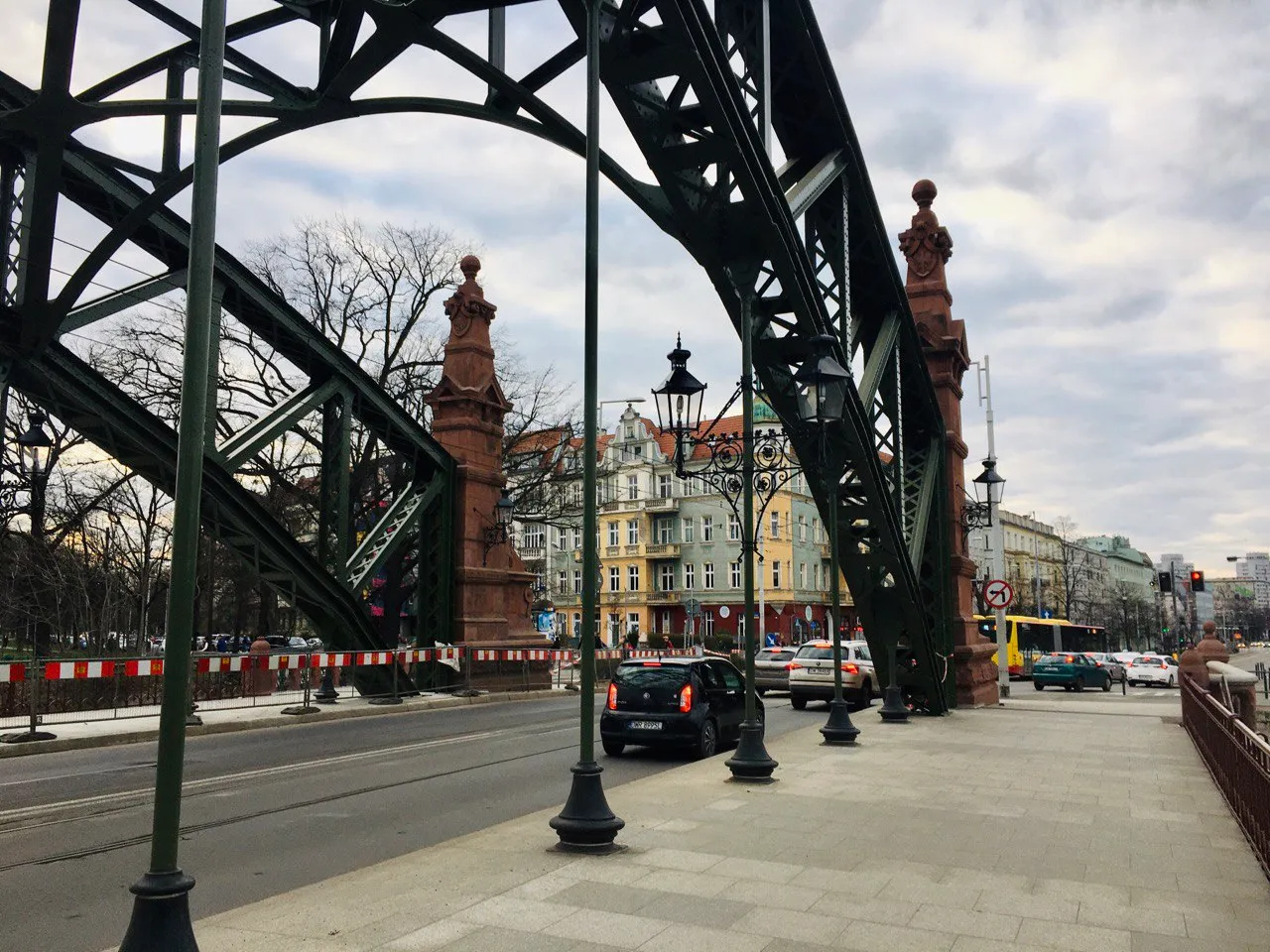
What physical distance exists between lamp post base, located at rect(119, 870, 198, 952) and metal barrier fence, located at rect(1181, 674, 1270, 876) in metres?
6.39

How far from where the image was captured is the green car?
1515 inches

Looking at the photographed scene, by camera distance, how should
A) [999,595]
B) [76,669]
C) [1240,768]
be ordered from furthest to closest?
[999,595] → [76,669] → [1240,768]

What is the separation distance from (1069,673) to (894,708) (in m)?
23.8

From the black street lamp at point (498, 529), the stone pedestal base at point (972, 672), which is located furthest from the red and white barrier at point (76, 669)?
the stone pedestal base at point (972, 672)

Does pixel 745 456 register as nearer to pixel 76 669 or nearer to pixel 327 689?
pixel 76 669

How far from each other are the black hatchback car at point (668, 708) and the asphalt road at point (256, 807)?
0.38 meters

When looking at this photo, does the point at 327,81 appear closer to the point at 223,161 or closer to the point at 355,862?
the point at 223,161

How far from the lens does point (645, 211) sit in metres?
10.4

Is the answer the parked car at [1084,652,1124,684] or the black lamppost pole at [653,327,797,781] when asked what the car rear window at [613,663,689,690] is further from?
the parked car at [1084,652,1124,684]

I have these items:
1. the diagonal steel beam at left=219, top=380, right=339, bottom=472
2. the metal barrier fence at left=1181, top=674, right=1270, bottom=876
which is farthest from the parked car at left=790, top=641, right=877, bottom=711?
the diagonal steel beam at left=219, top=380, right=339, bottom=472

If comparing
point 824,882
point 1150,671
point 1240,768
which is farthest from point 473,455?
point 1150,671

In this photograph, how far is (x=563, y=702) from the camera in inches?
965

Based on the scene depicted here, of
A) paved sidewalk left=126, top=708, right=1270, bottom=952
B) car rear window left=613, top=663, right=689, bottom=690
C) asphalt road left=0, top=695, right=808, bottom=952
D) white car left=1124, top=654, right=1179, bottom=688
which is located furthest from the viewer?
white car left=1124, top=654, right=1179, bottom=688

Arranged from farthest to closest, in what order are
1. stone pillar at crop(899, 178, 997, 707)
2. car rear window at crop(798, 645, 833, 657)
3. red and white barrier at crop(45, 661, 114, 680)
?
car rear window at crop(798, 645, 833, 657)
stone pillar at crop(899, 178, 997, 707)
red and white barrier at crop(45, 661, 114, 680)
